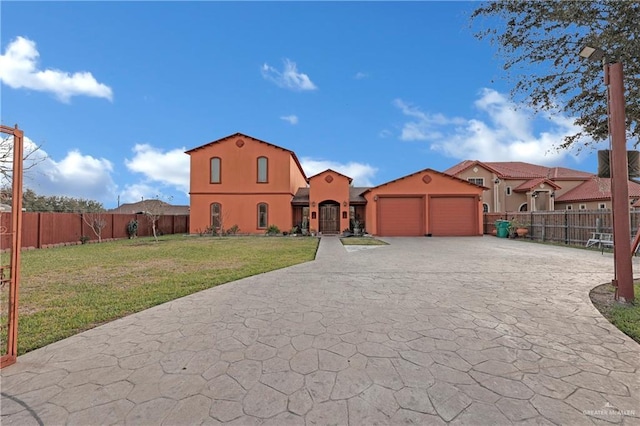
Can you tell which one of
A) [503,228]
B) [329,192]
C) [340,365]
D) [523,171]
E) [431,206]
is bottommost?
[340,365]

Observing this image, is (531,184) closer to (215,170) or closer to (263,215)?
(263,215)

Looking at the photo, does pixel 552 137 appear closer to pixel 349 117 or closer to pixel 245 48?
pixel 245 48

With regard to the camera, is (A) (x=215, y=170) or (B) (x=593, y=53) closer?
(B) (x=593, y=53)

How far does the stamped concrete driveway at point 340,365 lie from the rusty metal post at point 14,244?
20 centimetres

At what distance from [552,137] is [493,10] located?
3941mm

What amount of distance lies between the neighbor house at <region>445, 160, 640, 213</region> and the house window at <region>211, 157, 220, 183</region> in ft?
71.7

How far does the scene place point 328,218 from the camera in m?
21.9

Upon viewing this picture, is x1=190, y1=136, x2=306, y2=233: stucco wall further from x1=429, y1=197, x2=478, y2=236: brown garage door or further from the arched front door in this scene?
x1=429, y1=197, x2=478, y2=236: brown garage door

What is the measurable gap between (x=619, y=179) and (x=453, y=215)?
15.4 meters

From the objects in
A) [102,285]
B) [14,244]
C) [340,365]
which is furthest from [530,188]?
[14,244]

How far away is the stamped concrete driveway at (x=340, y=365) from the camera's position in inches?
80.5

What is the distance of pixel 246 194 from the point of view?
2158 cm

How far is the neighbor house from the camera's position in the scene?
86.6ft

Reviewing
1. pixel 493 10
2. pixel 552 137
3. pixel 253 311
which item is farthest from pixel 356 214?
pixel 253 311
